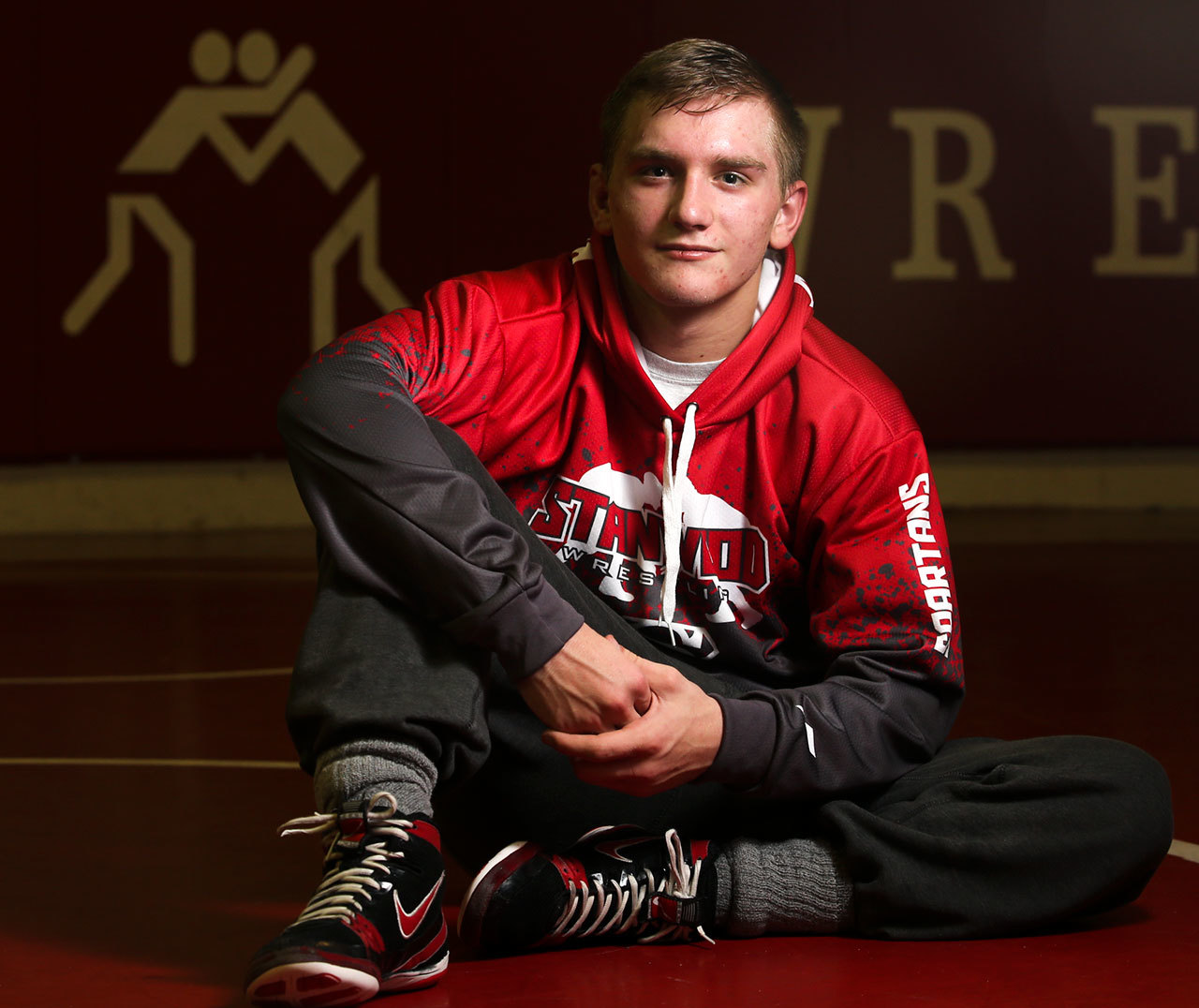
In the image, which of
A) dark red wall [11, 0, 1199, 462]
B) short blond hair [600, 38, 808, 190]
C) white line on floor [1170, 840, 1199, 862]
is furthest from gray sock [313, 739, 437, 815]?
dark red wall [11, 0, 1199, 462]

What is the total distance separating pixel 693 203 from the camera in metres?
1.59

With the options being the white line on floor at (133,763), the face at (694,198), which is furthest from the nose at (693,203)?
the white line on floor at (133,763)

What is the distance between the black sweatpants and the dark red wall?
3813mm

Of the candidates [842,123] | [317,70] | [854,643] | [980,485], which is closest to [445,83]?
[317,70]

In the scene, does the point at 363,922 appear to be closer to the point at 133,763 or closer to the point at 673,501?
the point at 673,501

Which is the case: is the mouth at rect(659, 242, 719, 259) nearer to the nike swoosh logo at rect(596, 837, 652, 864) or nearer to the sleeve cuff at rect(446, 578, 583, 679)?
the sleeve cuff at rect(446, 578, 583, 679)

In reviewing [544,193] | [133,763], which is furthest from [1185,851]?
[544,193]

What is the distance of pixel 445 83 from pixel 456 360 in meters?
3.84

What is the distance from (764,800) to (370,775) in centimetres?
41

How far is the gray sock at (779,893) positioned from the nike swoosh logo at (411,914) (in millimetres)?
291

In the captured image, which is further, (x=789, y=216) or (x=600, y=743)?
(x=789, y=216)

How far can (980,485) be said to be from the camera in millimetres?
5449

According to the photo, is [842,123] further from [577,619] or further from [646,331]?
[577,619]

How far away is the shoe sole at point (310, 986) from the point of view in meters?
1.20
